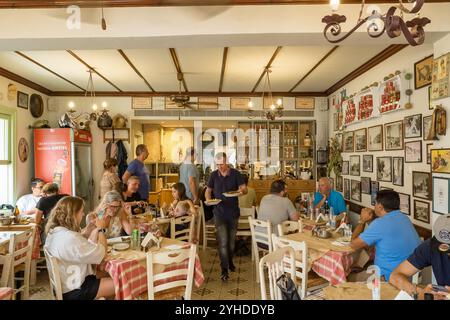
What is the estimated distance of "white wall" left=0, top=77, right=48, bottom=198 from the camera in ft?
18.9

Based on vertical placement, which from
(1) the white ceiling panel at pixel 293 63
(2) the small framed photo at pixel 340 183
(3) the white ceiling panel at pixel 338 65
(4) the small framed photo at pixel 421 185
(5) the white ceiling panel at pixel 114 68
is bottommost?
(2) the small framed photo at pixel 340 183

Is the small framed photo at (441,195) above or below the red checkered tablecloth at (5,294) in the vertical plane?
above

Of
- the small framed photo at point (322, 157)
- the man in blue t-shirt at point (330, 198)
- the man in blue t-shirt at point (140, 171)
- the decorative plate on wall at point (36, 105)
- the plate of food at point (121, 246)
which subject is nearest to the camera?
the plate of food at point (121, 246)

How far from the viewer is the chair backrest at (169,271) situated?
2.61 metres

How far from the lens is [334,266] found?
10.2ft

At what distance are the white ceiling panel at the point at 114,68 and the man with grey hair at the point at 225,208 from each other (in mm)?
2113

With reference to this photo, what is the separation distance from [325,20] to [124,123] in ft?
20.1

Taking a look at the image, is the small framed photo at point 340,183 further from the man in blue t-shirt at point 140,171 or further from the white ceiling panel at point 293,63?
the man in blue t-shirt at point 140,171

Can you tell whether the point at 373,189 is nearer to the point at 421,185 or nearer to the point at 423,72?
the point at 421,185

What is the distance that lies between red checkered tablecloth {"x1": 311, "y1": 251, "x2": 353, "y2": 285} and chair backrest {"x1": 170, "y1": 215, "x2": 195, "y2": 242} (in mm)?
1811

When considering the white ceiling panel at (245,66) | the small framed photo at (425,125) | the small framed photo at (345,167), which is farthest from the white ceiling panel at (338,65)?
the small framed photo at (345,167)

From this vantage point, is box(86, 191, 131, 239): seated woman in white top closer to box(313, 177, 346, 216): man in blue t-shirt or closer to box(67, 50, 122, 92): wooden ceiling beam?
box(67, 50, 122, 92): wooden ceiling beam

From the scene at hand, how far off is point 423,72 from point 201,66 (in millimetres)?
3070

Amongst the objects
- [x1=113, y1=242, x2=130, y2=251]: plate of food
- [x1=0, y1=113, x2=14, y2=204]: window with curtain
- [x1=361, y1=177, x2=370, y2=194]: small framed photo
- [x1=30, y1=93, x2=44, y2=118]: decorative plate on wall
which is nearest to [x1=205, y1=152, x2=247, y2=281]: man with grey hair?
[x1=113, y1=242, x2=130, y2=251]: plate of food
